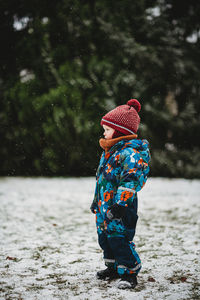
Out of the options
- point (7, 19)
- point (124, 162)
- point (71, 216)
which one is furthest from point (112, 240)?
point (7, 19)

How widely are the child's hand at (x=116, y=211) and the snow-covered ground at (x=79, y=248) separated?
0.60 meters

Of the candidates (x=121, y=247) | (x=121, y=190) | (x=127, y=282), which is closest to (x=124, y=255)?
(x=121, y=247)

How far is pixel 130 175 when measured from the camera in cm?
245

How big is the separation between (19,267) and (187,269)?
159cm

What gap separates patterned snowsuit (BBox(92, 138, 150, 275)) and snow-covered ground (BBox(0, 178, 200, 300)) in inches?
11.5

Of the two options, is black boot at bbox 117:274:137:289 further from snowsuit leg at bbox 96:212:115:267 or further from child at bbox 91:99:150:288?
snowsuit leg at bbox 96:212:115:267

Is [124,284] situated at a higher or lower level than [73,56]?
lower

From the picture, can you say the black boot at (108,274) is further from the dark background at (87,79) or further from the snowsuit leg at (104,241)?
the dark background at (87,79)

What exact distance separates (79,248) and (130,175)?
1686 millimetres

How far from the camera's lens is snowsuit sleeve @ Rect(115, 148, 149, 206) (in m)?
2.41

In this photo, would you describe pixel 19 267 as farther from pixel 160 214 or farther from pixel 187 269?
pixel 160 214

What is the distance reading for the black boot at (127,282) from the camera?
2.57 m

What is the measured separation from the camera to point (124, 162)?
2.51m

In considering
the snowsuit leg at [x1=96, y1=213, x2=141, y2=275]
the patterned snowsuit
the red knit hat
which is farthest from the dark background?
the snowsuit leg at [x1=96, y1=213, x2=141, y2=275]
